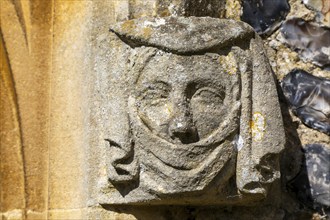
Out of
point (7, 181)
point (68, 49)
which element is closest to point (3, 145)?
point (7, 181)

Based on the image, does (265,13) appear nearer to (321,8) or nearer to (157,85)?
(321,8)

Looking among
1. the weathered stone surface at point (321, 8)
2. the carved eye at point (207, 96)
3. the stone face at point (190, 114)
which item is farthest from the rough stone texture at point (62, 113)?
the carved eye at point (207, 96)

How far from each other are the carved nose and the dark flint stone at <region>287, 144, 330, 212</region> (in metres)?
0.45

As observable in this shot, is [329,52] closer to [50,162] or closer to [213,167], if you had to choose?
[213,167]

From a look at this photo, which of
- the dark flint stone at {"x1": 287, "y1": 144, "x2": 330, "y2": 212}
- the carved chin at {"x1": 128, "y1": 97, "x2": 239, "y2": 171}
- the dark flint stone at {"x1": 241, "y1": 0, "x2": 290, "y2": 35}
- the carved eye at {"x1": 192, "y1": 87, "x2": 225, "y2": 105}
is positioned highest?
the dark flint stone at {"x1": 241, "y1": 0, "x2": 290, "y2": 35}

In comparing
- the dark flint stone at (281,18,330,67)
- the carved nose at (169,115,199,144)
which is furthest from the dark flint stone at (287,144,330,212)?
the carved nose at (169,115,199,144)

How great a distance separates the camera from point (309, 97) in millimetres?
2174

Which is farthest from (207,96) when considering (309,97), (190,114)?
(309,97)

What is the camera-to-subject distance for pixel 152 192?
185 centimetres

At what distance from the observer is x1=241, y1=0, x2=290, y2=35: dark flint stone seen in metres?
2.23

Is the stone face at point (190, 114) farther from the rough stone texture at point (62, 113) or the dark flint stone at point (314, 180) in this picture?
the dark flint stone at point (314, 180)

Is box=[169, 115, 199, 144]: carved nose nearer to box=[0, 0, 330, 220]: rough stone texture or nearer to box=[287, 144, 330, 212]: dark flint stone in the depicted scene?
box=[0, 0, 330, 220]: rough stone texture

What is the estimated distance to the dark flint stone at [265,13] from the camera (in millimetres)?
2229

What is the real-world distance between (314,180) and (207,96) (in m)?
0.47
